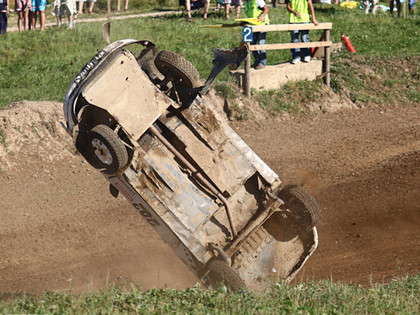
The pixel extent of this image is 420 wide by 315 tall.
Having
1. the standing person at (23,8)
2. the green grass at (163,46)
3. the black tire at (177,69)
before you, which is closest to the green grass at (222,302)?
the black tire at (177,69)

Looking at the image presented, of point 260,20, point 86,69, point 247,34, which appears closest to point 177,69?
point 86,69

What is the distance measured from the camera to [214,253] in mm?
7891

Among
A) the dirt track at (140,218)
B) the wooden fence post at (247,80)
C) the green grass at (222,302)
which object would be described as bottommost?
the dirt track at (140,218)

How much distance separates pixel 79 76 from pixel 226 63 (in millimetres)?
1921

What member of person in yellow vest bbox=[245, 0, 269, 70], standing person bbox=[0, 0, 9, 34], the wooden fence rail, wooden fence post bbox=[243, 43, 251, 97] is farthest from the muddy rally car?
standing person bbox=[0, 0, 9, 34]

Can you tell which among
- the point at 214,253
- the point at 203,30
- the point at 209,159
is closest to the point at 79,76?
the point at 209,159

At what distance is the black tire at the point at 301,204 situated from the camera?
8289 mm

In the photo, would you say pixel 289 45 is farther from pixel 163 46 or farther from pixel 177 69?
pixel 177 69

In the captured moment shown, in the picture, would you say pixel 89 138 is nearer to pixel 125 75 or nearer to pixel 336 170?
pixel 125 75

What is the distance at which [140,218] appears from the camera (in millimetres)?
11031

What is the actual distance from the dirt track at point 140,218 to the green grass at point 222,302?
2450 mm

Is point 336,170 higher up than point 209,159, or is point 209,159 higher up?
point 209,159

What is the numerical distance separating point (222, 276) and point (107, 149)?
6.35ft

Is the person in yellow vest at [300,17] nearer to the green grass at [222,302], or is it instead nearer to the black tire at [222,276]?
the black tire at [222,276]
